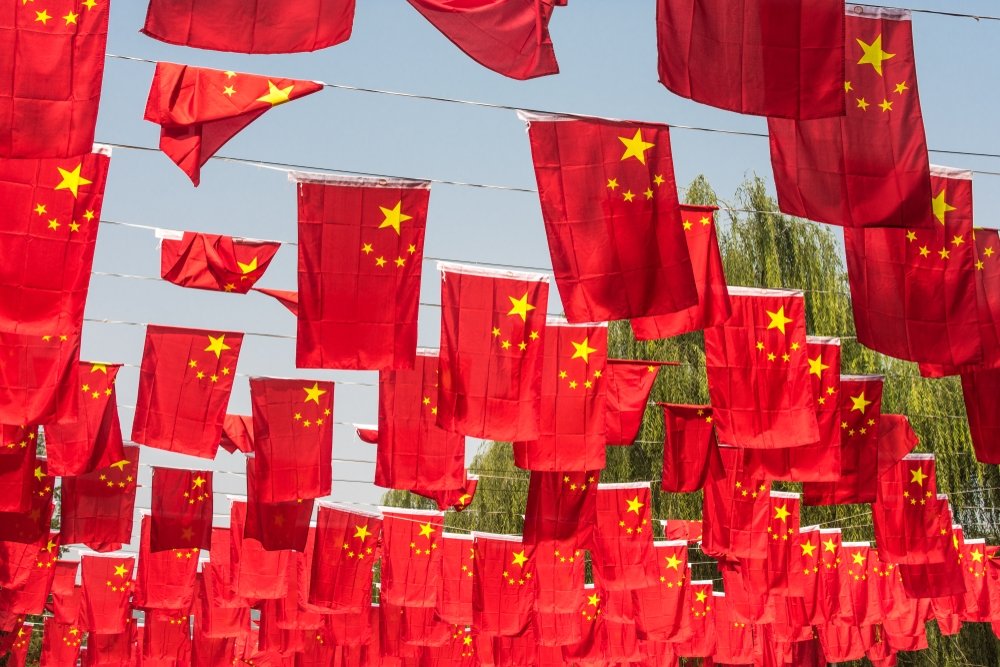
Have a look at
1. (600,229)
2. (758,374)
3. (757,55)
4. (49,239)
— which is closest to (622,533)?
(758,374)

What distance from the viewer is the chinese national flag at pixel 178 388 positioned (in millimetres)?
16688

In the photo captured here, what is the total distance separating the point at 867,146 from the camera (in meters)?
11.1

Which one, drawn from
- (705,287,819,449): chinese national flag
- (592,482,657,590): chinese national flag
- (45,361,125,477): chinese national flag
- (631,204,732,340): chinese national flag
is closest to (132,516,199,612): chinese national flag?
(45,361,125,477): chinese national flag

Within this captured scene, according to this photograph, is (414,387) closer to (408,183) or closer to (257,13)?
(408,183)

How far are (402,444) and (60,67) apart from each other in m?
8.07

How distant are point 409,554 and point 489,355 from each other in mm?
9137

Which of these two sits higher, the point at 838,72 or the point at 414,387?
the point at 838,72

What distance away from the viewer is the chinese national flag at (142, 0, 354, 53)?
32.2ft

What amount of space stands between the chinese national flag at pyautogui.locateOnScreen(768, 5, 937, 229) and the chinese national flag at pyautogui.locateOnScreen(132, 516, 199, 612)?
50.2ft

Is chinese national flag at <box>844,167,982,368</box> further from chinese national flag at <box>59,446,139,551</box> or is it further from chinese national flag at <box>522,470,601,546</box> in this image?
chinese national flag at <box>59,446,139,551</box>

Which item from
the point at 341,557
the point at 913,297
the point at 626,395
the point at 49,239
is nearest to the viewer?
the point at 49,239

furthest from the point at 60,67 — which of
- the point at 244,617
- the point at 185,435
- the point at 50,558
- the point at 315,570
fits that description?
the point at 244,617

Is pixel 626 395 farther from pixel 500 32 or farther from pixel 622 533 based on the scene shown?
pixel 500 32

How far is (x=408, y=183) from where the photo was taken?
532 inches
